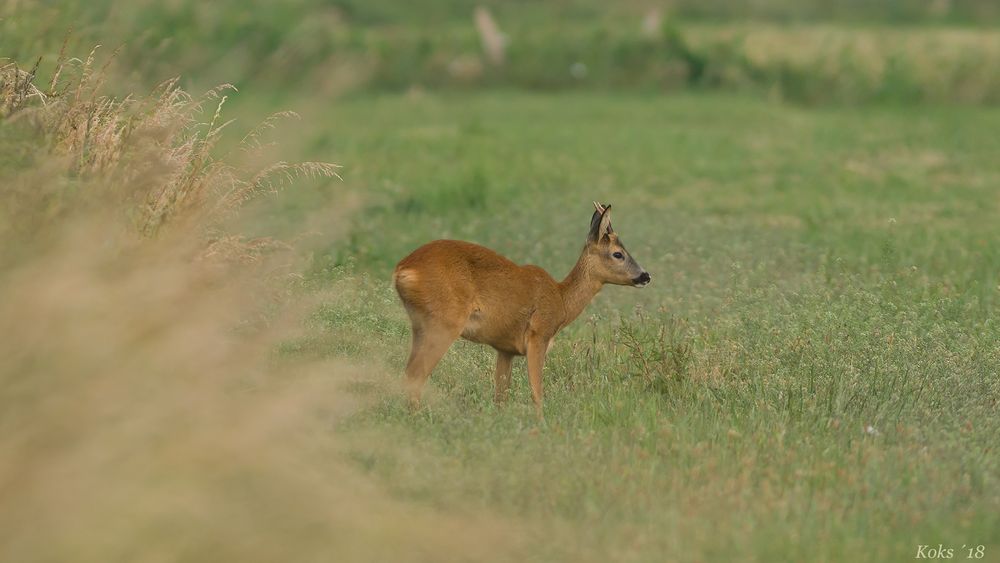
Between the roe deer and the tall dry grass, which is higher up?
the tall dry grass

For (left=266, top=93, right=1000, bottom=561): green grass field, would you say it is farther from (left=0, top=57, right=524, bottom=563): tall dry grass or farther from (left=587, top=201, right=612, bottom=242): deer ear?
(left=0, top=57, right=524, bottom=563): tall dry grass

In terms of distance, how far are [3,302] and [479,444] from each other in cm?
251

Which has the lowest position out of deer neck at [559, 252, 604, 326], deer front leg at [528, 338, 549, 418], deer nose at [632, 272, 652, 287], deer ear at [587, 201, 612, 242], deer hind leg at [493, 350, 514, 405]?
deer hind leg at [493, 350, 514, 405]

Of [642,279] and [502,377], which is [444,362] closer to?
[502,377]

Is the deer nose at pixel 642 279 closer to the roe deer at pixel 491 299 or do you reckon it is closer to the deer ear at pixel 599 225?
the roe deer at pixel 491 299

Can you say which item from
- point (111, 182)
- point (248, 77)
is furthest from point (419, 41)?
point (111, 182)

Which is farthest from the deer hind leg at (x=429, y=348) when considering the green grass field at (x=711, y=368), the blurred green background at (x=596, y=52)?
the blurred green background at (x=596, y=52)

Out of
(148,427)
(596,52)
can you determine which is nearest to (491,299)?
(148,427)

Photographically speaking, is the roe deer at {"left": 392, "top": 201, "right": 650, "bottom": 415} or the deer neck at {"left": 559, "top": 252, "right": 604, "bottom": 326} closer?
the roe deer at {"left": 392, "top": 201, "right": 650, "bottom": 415}

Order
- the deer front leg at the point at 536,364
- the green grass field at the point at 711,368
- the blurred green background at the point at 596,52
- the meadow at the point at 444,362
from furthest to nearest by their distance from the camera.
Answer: the blurred green background at the point at 596,52, the deer front leg at the point at 536,364, the green grass field at the point at 711,368, the meadow at the point at 444,362

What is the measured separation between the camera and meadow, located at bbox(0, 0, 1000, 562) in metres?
5.64

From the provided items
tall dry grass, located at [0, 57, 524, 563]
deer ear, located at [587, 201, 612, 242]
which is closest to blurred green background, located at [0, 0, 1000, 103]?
deer ear, located at [587, 201, 612, 242]

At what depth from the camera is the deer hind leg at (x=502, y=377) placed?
932 cm

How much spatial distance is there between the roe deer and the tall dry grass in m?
1.42
